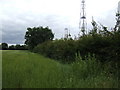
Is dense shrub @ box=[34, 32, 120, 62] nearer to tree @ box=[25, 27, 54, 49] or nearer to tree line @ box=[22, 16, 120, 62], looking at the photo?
tree line @ box=[22, 16, 120, 62]

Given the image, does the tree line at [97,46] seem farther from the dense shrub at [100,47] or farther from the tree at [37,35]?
the tree at [37,35]

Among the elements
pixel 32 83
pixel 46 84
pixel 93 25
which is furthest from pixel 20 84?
pixel 93 25

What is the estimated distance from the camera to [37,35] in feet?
227

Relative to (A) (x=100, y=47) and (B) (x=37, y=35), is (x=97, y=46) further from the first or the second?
(B) (x=37, y=35)

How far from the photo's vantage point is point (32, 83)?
290 inches

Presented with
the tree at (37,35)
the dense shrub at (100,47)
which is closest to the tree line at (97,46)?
the dense shrub at (100,47)

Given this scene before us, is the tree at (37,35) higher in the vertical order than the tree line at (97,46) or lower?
higher

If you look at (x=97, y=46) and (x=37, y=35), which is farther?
(x=37, y=35)

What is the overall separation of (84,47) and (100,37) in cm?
228

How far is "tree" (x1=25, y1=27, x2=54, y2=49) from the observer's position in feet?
226

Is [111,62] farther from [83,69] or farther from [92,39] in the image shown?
[92,39]

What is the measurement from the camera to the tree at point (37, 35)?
6900 centimetres

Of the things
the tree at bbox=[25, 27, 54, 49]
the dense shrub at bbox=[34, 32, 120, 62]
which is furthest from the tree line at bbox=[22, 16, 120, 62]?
the tree at bbox=[25, 27, 54, 49]

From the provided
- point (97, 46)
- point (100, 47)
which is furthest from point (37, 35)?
point (100, 47)
